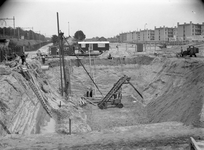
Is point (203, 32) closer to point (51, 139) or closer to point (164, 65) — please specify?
point (164, 65)

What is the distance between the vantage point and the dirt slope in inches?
443

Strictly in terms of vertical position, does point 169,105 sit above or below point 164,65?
below

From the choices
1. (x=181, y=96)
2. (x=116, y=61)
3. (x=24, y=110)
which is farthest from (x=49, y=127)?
→ (x=116, y=61)

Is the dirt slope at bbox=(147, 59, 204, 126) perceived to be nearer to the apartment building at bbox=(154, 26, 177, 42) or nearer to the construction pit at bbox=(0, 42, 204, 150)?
the construction pit at bbox=(0, 42, 204, 150)

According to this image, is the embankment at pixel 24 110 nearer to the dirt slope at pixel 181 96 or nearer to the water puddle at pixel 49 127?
the water puddle at pixel 49 127

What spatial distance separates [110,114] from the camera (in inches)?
667

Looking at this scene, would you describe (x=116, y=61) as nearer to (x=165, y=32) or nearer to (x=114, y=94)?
(x=114, y=94)

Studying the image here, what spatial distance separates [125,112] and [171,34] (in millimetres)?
62616

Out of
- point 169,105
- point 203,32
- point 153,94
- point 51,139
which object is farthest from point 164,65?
point 203,32

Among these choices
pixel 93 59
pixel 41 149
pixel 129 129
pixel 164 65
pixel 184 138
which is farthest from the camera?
pixel 93 59

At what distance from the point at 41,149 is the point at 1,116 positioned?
286cm

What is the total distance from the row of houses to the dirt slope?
93.9ft

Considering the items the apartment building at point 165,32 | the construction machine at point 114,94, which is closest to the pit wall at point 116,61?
the construction machine at point 114,94

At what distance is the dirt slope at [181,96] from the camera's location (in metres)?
11.3
